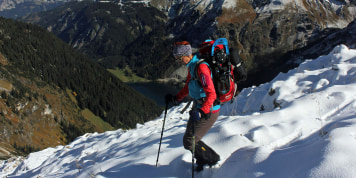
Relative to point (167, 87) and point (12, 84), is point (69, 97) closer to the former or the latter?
point (12, 84)

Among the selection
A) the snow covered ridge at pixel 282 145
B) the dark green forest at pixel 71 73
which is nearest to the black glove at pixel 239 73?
the snow covered ridge at pixel 282 145

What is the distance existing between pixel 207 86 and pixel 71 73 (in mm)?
126889

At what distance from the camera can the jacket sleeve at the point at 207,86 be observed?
4328mm

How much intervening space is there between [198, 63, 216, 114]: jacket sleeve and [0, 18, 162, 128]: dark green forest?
327 ft

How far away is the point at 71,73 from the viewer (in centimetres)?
11600

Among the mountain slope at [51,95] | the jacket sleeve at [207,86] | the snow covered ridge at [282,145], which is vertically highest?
the jacket sleeve at [207,86]

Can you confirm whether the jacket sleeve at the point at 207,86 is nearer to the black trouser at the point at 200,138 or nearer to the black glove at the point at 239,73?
the black trouser at the point at 200,138

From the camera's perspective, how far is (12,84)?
6962 centimetres

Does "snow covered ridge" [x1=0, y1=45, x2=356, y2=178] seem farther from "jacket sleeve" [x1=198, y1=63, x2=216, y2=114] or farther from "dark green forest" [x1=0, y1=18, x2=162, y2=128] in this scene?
"dark green forest" [x1=0, y1=18, x2=162, y2=128]

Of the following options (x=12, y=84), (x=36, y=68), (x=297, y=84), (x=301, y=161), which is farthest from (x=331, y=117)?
(x=36, y=68)

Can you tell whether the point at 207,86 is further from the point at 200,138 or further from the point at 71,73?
the point at 71,73

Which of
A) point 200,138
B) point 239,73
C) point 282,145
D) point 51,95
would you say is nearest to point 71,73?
point 51,95

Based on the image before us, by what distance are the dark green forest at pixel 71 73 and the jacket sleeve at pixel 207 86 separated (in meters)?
99.6

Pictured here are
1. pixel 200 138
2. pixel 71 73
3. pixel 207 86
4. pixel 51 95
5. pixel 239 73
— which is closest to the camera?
pixel 207 86
